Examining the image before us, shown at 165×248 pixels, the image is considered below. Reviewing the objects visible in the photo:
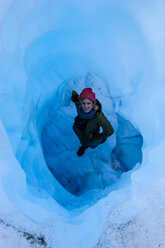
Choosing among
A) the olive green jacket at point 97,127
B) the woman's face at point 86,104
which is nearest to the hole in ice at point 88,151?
the olive green jacket at point 97,127

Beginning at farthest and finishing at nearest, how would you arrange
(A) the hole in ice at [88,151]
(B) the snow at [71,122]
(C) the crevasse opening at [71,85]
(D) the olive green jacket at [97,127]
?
(A) the hole in ice at [88,151] < (C) the crevasse opening at [71,85] < (D) the olive green jacket at [97,127] < (B) the snow at [71,122]

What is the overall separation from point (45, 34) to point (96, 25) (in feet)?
1.58

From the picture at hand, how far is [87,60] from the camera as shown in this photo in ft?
7.60

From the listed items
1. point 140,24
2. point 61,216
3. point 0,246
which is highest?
point 140,24

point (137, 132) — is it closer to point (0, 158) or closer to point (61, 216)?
point (61, 216)

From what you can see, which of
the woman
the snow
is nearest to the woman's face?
the woman

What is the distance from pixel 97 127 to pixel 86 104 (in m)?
0.33

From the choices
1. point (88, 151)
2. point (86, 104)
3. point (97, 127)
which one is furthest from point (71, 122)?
point (86, 104)

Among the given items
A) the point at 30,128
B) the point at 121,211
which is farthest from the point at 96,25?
the point at 121,211

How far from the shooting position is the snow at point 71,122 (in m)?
1.47

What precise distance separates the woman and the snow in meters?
0.41

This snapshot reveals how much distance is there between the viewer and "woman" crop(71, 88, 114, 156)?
1.53 meters

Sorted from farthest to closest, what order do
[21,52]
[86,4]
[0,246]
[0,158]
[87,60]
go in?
1. [87,60]
2. [86,4]
3. [21,52]
4. [0,158]
5. [0,246]

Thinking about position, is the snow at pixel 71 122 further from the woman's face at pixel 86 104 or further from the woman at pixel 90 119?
the woman's face at pixel 86 104
